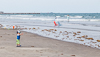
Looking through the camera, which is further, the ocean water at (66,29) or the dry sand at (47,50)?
the ocean water at (66,29)

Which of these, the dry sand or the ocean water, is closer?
the dry sand

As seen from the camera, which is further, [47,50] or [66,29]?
[66,29]

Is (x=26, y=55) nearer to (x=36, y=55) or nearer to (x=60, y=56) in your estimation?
(x=36, y=55)

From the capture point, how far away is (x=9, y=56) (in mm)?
9891

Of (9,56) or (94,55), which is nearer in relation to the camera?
(9,56)

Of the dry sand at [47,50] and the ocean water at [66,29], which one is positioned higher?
the dry sand at [47,50]

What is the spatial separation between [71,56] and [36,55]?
68.2 inches

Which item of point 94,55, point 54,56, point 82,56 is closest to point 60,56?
point 54,56

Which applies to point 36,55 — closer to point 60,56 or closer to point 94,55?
point 60,56

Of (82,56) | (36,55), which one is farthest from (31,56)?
(82,56)

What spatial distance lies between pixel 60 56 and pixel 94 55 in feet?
6.04

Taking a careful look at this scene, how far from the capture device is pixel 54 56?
1012cm

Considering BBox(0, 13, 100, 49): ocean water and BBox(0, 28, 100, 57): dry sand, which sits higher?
BBox(0, 28, 100, 57): dry sand

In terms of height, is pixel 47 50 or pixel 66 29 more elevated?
pixel 47 50
